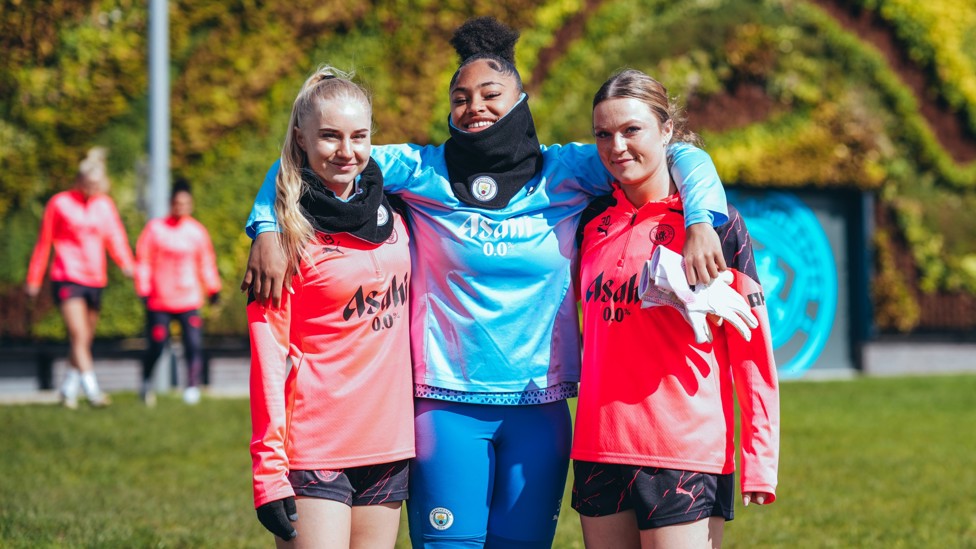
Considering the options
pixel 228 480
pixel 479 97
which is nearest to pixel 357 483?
pixel 479 97

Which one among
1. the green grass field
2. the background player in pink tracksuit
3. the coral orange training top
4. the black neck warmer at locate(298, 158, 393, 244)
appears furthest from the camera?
the background player in pink tracksuit

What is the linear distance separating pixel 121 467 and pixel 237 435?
1.36 m

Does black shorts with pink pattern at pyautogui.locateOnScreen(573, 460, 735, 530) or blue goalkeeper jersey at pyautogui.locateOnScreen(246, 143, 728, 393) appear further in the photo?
blue goalkeeper jersey at pyautogui.locateOnScreen(246, 143, 728, 393)

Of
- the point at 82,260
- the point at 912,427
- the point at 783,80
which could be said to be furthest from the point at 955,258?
the point at 82,260

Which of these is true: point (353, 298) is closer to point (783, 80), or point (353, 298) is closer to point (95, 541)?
point (95, 541)

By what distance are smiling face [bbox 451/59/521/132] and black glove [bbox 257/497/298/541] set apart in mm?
1365

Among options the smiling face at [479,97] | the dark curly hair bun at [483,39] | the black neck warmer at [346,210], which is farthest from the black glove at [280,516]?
the dark curly hair bun at [483,39]

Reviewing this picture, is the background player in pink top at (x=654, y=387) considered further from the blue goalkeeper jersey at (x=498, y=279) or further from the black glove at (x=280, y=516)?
the black glove at (x=280, y=516)

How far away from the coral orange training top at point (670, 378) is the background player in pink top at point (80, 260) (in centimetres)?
766

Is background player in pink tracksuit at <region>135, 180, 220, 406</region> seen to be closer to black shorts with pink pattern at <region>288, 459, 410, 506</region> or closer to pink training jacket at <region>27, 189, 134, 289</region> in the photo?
pink training jacket at <region>27, 189, 134, 289</region>

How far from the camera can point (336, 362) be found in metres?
3.55

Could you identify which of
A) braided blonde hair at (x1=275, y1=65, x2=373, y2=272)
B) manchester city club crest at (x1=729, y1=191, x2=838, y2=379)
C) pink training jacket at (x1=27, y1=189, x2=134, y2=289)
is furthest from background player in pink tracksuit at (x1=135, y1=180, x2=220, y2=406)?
manchester city club crest at (x1=729, y1=191, x2=838, y2=379)

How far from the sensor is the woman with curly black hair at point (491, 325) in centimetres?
368

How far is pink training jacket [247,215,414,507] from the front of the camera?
11.4 feet
